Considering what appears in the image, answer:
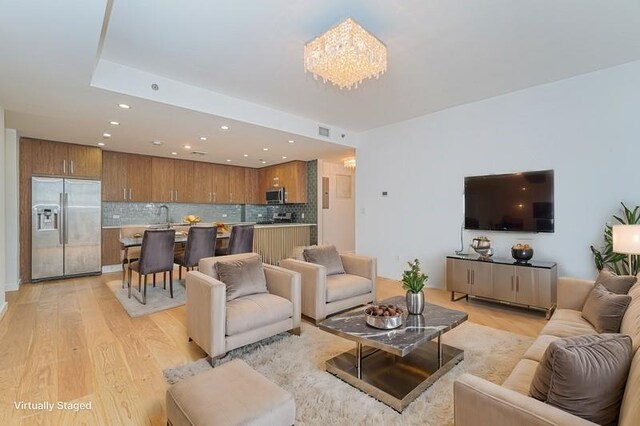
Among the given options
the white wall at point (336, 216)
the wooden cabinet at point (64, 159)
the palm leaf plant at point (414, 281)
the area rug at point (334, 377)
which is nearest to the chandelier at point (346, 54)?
the palm leaf plant at point (414, 281)

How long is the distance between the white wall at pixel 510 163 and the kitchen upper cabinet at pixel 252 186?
150 inches

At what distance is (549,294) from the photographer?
11.2 feet

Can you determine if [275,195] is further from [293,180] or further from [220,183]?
[220,183]

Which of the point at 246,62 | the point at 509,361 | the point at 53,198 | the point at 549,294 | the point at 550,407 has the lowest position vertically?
the point at 509,361

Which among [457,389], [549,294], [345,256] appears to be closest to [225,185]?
[345,256]

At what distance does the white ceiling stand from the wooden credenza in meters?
2.21

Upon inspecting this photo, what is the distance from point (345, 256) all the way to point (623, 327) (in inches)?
107

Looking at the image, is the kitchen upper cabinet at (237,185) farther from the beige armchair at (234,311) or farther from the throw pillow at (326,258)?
the beige armchair at (234,311)

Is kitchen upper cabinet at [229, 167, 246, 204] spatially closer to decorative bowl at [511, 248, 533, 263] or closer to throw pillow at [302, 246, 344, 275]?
throw pillow at [302, 246, 344, 275]

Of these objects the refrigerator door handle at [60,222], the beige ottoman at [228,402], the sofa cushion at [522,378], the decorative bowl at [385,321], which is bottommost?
the beige ottoman at [228,402]

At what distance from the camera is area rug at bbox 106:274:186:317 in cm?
373

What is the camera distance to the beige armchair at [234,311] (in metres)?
2.40

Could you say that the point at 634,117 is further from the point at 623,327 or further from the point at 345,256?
the point at 345,256

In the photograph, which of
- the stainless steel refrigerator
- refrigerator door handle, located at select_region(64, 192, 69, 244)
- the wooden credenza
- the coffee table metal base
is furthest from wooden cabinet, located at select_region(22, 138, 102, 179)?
the wooden credenza
